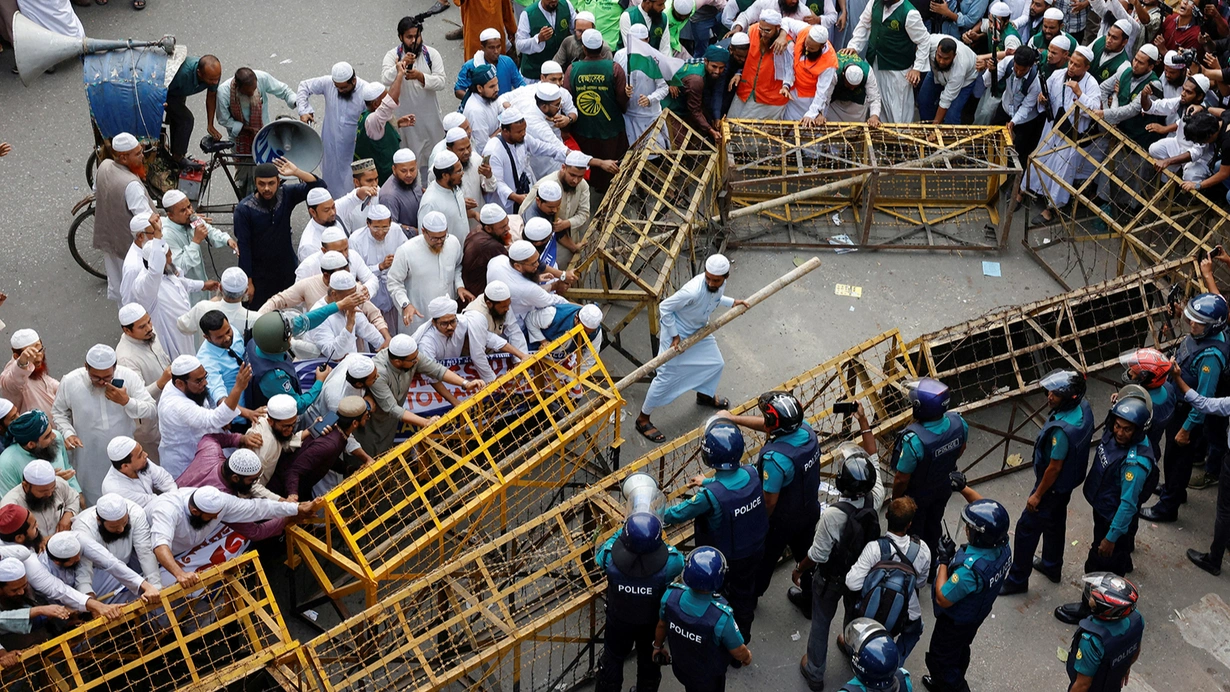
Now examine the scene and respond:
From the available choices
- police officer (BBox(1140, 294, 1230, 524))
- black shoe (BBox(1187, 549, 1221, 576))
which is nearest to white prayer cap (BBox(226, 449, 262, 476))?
police officer (BBox(1140, 294, 1230, 524))

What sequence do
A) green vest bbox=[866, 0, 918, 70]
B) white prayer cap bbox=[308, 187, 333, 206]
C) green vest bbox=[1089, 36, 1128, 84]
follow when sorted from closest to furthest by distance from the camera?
white prayer cap bbox=[308, 187, 333, 206]
green vest bbox=[1089, 36, 1128, 84]
green vest bbox=[866, 0, 918, 70]

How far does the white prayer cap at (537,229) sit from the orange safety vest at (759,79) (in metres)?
3.32

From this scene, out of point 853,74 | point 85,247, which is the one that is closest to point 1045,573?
point 853,74

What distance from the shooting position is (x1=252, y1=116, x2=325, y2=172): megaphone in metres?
9.34

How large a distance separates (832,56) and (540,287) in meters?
4.18

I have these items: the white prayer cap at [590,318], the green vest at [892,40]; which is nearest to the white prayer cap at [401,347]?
the white prayer cap at [590,318]

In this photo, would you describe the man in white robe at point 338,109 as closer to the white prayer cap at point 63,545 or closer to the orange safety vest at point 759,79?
the orange safety vest at point 759,79

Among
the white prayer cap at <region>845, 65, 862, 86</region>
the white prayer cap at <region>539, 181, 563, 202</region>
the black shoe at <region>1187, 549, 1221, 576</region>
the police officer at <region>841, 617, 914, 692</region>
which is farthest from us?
the white prayer cap at <region>845, 65, 862, 86</region>

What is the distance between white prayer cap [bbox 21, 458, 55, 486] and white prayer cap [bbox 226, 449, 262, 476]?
3.07 feet

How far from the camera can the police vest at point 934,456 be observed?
6984mm

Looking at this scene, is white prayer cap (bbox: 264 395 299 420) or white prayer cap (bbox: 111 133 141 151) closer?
white prayer cap (bbox: 264 395 299 420)

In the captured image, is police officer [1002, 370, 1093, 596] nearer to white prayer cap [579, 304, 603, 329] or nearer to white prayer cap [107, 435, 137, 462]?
white prayer cap [579, 304, 603, 329]

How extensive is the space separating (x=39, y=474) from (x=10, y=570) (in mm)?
636

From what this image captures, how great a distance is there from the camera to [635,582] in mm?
6117
